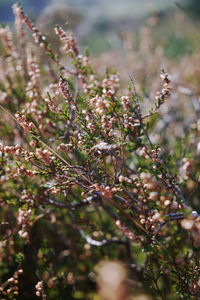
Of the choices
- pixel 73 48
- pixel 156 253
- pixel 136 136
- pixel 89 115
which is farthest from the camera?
pixel 73 48

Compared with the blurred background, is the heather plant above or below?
below

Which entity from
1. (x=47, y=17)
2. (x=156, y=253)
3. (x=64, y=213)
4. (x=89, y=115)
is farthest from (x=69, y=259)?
(x=47, y=17)

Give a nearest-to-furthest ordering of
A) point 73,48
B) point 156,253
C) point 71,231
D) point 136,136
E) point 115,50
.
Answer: point 156,253
point 136,136
point 73,48
point 71,231
point 115,50

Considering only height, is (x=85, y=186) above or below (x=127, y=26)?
below

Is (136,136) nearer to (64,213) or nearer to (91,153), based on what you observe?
(91,153)

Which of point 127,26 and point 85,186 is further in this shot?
point 127,26

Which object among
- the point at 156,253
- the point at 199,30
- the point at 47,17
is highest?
the point at 199,30

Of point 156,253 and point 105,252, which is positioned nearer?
point 156,253

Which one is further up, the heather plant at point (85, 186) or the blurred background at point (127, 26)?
the blurred background at point (127, 26)
